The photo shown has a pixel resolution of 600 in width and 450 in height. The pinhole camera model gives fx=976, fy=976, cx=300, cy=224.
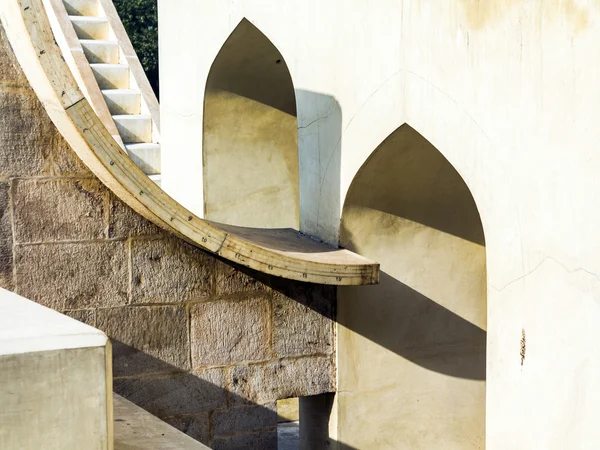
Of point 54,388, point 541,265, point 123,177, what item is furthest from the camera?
point 123,177

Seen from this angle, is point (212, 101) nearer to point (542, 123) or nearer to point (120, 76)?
point (120, 76)

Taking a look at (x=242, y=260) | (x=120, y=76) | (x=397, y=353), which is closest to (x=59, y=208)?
(x=242, y=260)

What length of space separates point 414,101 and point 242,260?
1098mm

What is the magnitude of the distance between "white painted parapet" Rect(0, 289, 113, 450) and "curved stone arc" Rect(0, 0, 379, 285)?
173 centimetres

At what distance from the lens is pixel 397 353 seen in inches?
216

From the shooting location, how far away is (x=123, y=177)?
430 centimetres

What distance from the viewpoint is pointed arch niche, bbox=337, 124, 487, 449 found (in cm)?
530

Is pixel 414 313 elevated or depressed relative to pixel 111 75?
depressed

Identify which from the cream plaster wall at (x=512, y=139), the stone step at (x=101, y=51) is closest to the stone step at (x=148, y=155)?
the stone step at (x=101, y=51)

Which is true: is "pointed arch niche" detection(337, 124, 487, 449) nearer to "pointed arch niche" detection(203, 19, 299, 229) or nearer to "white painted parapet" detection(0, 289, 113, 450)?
"pointed arch niche" detection(203, 19, 299, 229)

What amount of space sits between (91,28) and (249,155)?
9.44 ft

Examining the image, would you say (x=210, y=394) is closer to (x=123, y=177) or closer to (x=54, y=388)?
(x=123, y=177)

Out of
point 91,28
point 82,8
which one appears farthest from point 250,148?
point 82,8

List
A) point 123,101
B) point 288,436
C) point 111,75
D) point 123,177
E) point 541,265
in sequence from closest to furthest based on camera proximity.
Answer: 1. point 541,265
2. point 123,177
3. point 288,436
4. point 123,101
5. point 111,75
